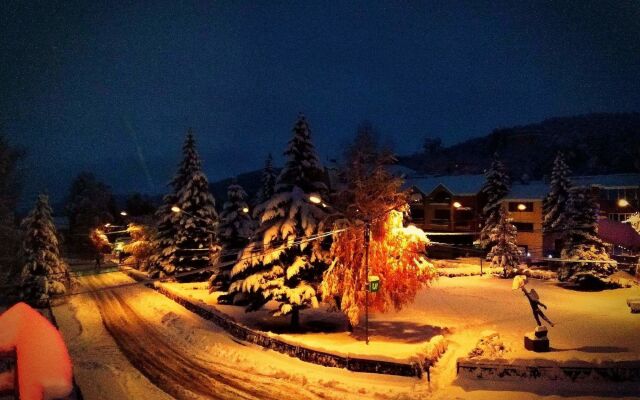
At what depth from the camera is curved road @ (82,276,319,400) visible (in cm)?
1573

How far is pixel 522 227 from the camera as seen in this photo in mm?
55656

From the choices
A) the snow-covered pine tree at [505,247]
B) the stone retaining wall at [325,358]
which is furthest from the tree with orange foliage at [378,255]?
the snow-covered pine tree at [505,247]

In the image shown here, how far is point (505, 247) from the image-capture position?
44312 millimetres

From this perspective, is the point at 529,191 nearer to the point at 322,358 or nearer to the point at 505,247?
the point at 505,247

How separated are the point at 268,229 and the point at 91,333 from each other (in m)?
11.8

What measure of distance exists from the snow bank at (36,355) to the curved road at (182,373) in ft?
42.0

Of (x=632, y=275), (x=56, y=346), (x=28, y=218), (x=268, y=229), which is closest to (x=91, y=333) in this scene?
(x=268, y=229)

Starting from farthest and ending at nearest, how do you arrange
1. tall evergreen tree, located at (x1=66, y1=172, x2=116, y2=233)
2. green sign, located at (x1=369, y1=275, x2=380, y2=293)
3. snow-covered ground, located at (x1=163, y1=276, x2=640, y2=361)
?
tall evergreen tree, located at (x1=66, y1=172, x2=116, y2=233)
snow-covered ground, located at (x1=163, y1=276, x2=640, y2=361)
green sign, located at (x1=369, y1=275, x2=380, y2=293)

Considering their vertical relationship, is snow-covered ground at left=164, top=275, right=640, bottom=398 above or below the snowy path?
above

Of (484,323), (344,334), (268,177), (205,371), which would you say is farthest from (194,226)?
(484,323)

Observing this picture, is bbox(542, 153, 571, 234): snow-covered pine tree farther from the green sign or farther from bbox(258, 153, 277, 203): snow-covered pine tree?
the green sign

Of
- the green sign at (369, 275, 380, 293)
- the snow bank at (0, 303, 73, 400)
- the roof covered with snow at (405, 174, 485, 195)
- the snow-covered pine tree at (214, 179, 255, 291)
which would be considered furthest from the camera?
the roof covered with snow at (405, 174, 485, 195)

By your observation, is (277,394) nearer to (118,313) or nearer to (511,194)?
(118,313)

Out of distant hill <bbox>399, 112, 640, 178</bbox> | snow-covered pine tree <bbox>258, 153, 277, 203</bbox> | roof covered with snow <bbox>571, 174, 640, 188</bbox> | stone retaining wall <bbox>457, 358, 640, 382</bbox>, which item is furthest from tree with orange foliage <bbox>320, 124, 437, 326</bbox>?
distant hill <bbox>399, 112, 640, 178</bbox>
